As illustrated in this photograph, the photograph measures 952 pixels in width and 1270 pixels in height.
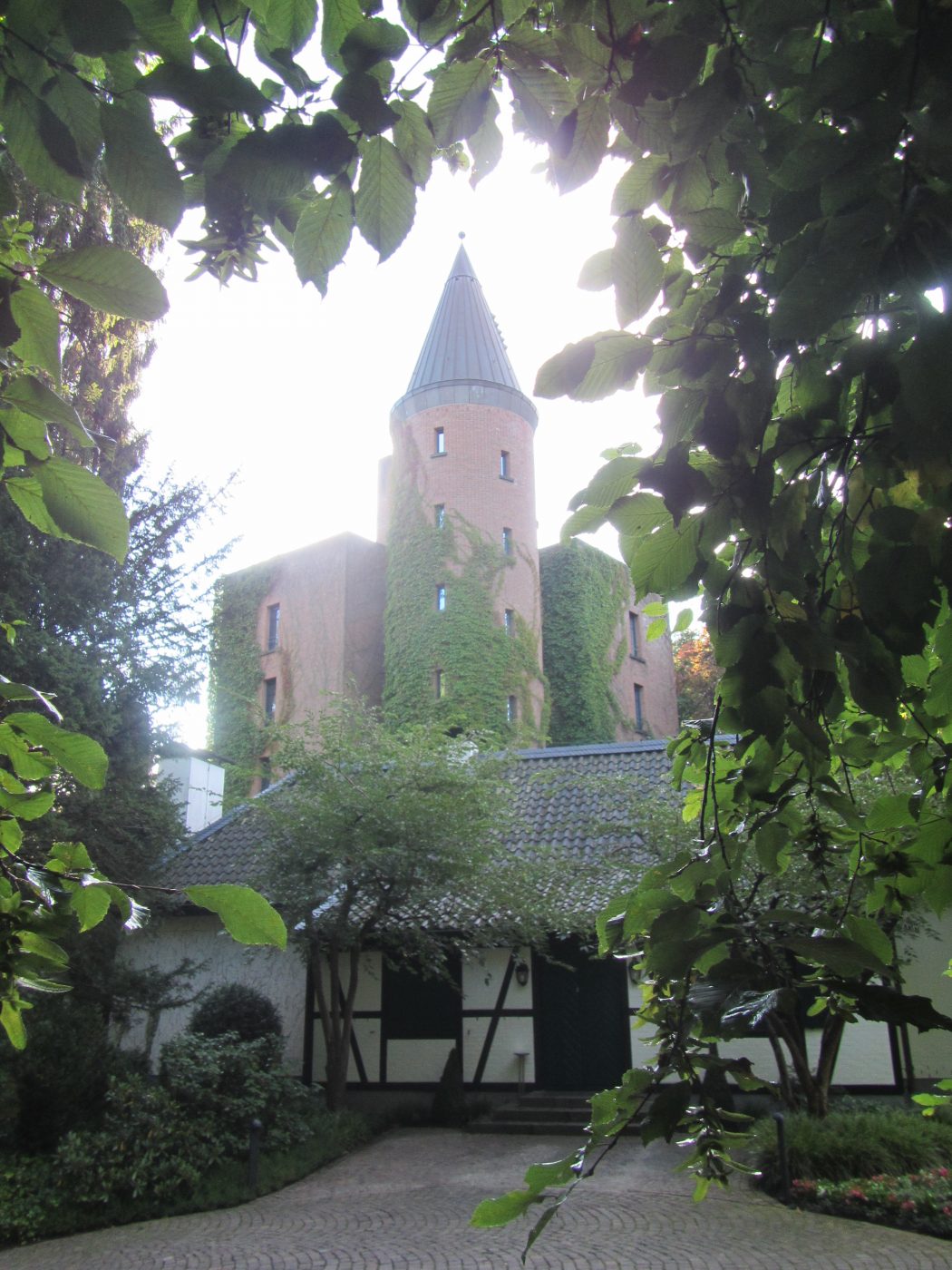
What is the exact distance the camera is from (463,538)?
80.6ft

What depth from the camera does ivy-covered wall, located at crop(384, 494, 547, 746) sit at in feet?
76.7

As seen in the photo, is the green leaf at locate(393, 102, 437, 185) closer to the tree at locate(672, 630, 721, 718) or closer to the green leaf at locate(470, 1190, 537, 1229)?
the green leaf at locate(470, 1190, 537, 1229)

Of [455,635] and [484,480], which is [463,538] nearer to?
[484,480]

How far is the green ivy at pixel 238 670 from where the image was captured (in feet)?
84.2

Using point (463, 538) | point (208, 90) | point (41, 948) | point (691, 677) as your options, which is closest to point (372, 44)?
point (208, 90)

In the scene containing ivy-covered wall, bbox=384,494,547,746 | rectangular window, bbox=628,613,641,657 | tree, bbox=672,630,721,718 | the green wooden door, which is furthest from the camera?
tree, bbox=672,630,721,718

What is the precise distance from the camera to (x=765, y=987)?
1.01 meters

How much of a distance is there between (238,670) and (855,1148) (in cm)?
2164

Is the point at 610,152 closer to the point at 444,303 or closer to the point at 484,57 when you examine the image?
the point at 484,57

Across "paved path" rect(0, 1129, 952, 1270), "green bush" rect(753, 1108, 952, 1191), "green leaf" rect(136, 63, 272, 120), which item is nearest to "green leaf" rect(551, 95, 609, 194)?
"green leaf" rect(136, 63, 272, 120)

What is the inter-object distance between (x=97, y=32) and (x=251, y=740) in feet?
83.2

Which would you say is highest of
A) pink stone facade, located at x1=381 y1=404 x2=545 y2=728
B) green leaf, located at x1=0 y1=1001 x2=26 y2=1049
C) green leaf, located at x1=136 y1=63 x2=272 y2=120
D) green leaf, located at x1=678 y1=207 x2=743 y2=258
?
pink stone facade, located at x1=381 y1=404 x2=545 y2=728

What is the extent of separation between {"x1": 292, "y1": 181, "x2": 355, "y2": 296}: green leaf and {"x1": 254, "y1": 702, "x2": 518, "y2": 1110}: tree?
33.2ft

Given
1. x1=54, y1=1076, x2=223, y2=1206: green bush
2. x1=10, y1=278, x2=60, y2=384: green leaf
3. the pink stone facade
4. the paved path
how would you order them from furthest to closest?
1. the pink stone facade
2. x1=54, y1=1076, x2=223, y2=1206: green bush
3. the paved path
4. x1=10, y1=278, x2=60, y2=384: green leaf
